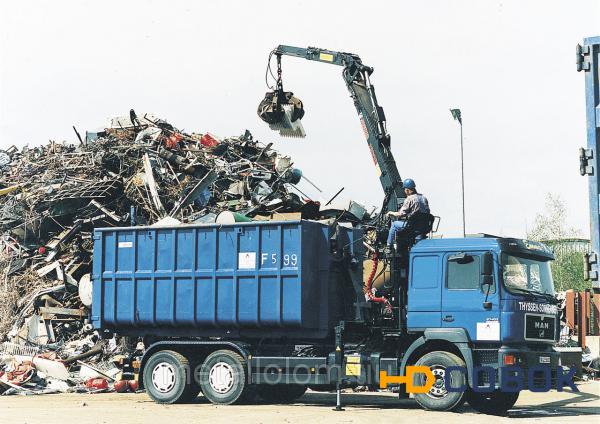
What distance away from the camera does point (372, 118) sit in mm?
19156

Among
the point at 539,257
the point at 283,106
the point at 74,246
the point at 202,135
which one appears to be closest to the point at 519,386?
the point at 539,257

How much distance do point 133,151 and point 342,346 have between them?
443 inches

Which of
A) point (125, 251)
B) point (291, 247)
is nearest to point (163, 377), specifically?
point (125, 251)

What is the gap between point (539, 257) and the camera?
15297mm

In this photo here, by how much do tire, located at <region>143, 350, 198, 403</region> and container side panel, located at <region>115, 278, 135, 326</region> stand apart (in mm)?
820

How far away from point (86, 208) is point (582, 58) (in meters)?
17.1

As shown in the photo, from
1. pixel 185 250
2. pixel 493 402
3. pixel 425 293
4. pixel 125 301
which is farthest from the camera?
pixel 125 301

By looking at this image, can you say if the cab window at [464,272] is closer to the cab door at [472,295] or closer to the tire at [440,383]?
the cab door at [472,295]

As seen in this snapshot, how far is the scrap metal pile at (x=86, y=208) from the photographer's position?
21.0 m

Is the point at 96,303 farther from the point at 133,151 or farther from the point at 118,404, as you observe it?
the point at 133,151

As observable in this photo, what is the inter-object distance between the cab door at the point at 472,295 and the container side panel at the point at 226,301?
11.7 feet

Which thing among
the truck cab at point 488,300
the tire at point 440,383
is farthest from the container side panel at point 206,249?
the tire at point 440,383

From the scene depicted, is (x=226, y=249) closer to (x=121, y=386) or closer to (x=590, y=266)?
(x=121, y=386)

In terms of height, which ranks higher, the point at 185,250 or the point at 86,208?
the point at 86,208
